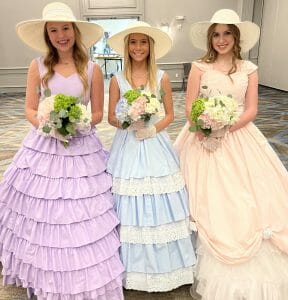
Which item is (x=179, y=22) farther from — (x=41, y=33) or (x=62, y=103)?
(x=62, y=103)

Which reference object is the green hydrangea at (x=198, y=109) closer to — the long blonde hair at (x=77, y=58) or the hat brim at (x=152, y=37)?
the hat brim at (x=152, y=37)

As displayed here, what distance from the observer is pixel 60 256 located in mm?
1563

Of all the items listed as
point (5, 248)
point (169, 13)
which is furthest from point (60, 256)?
point (169, 13)

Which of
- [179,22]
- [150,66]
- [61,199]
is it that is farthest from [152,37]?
[179,22]

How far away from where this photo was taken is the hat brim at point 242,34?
195 cm

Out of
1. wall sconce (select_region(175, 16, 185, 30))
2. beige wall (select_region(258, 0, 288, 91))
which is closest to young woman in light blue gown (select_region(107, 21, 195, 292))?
beige wall (select_region(258, 0, 288, 91))

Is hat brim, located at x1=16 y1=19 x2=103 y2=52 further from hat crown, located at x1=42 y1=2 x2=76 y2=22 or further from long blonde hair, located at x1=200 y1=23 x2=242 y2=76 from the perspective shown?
long blonde hair, located at x1=200 y1=23 x2=242 y2=76

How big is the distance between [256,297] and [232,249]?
270 millimetres

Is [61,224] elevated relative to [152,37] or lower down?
lower down

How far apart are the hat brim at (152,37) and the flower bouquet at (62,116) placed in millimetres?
568

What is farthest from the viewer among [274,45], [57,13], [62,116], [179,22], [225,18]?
[179,22]

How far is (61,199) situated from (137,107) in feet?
2.01

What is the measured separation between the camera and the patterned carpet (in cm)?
182

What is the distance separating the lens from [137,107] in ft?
5.18
